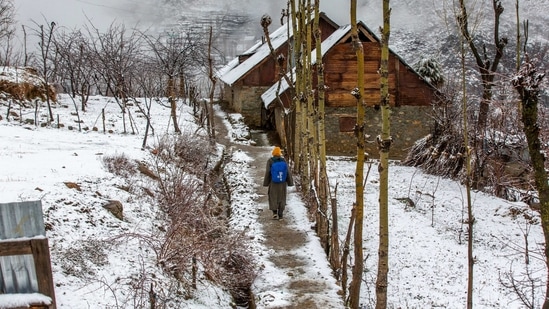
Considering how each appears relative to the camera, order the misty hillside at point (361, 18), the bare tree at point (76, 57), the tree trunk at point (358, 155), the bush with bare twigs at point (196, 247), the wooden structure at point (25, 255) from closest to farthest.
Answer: the wooden structure at point (25, 255) < the tree trunk at point (358, 155) < the bush with bare twigs at point (196, 247) < the bare tree at point (76, 57) < the misty hillside at point (361, 18)

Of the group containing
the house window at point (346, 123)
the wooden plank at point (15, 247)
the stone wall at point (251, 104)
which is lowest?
the wooden plank at point (15, 247)

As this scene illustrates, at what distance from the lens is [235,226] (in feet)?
38.1

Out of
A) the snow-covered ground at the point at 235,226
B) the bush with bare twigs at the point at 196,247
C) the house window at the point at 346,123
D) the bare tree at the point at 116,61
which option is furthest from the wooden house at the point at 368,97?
the bush with bare twigs at the point at 196,247

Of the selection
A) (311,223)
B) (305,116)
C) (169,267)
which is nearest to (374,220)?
(311,223)

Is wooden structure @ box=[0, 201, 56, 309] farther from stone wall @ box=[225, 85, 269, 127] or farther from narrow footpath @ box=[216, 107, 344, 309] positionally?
stone wall @ box=[225, 85, 269, 127]

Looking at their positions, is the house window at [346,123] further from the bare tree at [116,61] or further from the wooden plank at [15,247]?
the wooden plank at [15,247]

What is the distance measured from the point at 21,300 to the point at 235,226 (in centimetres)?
675

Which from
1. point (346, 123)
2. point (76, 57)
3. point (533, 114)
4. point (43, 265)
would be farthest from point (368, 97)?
point (76, 57)

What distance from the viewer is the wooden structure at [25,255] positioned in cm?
491

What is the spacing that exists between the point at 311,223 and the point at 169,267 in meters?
4.58

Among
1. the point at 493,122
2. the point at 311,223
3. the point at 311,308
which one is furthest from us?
the point at 493,122

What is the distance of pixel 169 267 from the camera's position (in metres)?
7.75

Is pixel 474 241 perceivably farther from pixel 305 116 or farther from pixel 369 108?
pixel 369 108

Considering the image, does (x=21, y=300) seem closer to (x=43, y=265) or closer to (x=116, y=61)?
(x=43, y=265)
